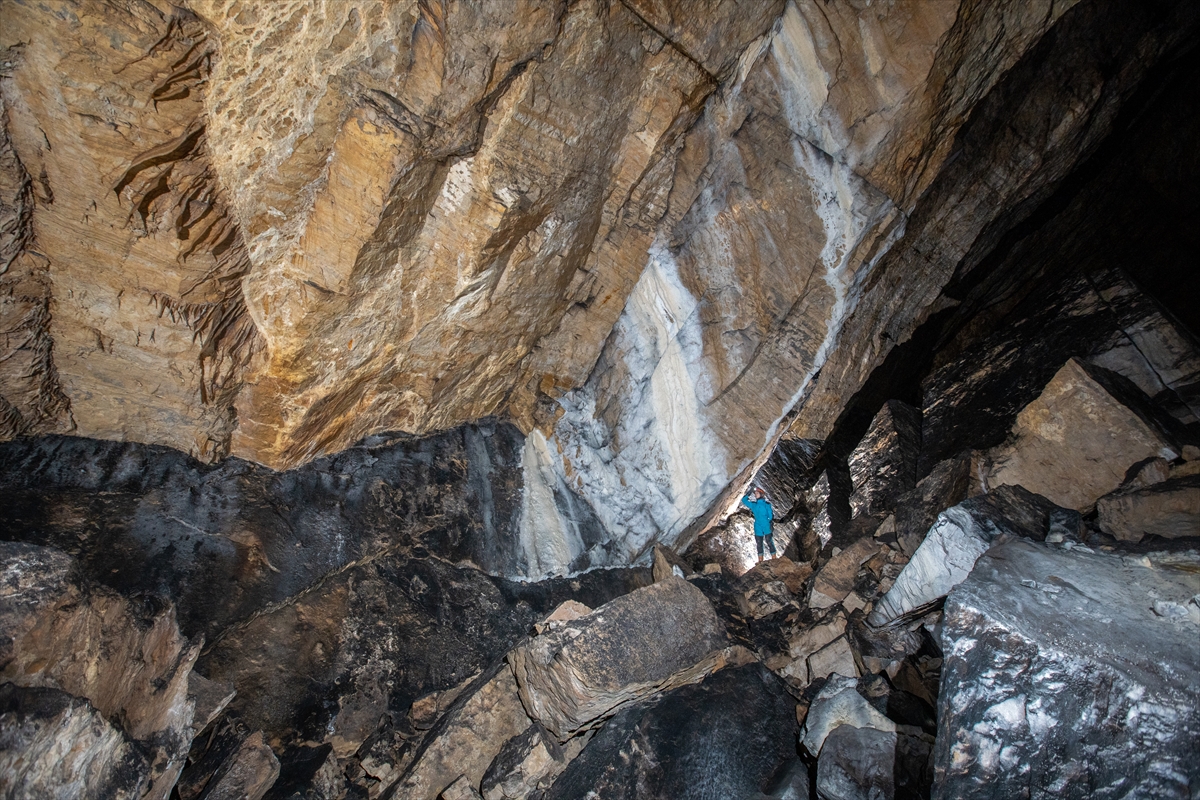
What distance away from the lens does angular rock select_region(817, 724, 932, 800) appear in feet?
10.4

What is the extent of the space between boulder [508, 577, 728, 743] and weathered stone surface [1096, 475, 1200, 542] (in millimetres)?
2498

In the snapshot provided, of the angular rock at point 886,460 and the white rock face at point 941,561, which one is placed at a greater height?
the angular rock at point 886,460

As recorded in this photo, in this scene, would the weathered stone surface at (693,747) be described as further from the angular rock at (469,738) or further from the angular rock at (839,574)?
the angular rock at (839,574)

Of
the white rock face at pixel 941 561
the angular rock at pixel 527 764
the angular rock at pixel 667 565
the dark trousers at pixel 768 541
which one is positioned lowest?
the angular rock at pixel 527 764

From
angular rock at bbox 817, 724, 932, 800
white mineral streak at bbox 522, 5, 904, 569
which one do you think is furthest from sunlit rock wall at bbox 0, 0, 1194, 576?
angular rock at bbox 817, 724, 932, 800

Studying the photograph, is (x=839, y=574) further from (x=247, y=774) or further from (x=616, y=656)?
(x=247, y=774)

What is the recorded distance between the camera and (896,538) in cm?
533

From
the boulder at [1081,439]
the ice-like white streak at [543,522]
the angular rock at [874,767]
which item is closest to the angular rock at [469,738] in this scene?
the ice-like white streak at [543,522]

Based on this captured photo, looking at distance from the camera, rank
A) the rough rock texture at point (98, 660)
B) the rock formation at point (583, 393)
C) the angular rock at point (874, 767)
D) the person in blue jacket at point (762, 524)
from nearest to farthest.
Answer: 1. the rough rock texture at point (98, 660)
2. the rock formation at point (583, 393)
3. the angular rock at point (874, 767)
4. the person in blue jacket at point (762, 524)

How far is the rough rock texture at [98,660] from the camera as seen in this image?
258cm

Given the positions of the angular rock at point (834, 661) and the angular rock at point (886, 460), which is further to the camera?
the angular rock at point (886, 460)

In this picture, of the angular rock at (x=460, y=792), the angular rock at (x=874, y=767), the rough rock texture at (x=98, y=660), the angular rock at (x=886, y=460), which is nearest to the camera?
the rough rock texture at (x=98, y=660)

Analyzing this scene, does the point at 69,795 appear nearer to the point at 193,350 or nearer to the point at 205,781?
the point at 205,781

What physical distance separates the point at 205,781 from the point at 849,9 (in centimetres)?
629
